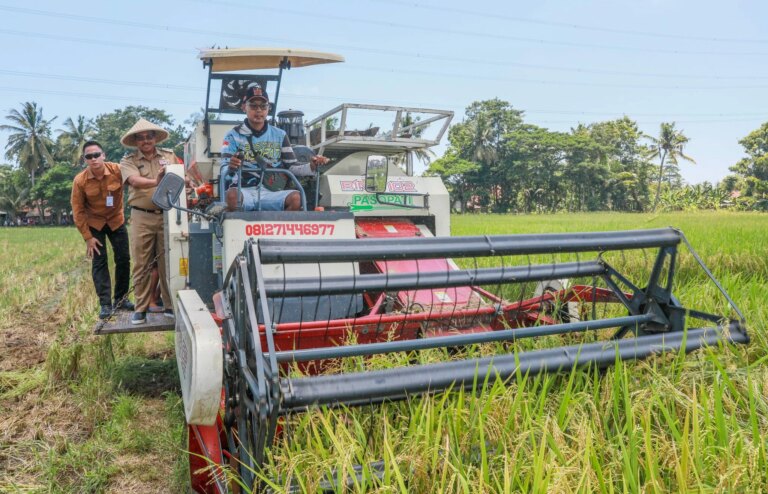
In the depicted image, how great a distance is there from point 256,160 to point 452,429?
2799mm

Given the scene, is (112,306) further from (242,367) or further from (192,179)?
(242,367)

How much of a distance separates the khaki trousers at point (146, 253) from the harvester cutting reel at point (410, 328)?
1.85 meters

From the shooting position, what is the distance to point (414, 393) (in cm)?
218

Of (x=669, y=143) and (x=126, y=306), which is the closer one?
(x=126, y=306)

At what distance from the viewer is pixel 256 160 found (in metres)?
4.44

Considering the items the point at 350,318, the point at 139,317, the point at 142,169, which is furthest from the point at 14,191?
the point at 350,318

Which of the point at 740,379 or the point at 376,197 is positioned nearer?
the point at 740,379

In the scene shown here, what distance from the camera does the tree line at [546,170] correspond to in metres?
61.8

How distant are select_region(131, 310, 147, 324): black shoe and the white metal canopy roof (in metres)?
2.23

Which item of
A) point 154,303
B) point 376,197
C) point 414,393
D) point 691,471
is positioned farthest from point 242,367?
point 376,197

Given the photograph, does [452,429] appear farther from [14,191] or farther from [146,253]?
[14,191]

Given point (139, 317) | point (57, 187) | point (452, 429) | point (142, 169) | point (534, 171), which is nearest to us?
point (452, 429)

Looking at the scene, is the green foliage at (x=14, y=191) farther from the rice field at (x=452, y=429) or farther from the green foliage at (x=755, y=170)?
the green foliage at (x=755, y=170)

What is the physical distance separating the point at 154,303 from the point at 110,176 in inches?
48.3
